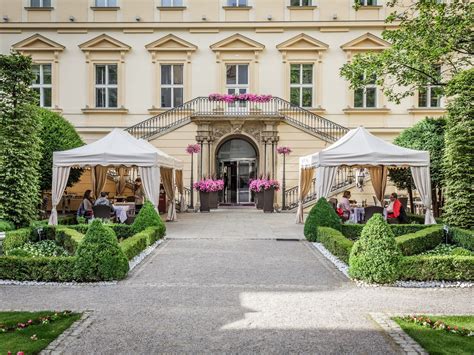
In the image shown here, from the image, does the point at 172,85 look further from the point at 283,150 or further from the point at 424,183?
the point at 424,183

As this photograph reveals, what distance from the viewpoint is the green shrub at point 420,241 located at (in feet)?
36.0

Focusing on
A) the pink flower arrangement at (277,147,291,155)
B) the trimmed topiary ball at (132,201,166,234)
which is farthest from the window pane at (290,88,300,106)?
the trimmed topiary ball at (132,201,166,234)

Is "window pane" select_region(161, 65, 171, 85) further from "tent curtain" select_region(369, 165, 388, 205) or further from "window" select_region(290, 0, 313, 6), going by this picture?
"tent curtain" select_region(369, 165, 388, 205)

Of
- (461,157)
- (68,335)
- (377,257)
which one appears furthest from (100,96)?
(68,335)

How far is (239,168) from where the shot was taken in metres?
26.6

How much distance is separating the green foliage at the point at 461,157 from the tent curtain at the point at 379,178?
667cm

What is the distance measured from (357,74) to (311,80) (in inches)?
411

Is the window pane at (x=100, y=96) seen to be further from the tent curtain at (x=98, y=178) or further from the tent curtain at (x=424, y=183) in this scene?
the tent curtain at (x=424, y=183)

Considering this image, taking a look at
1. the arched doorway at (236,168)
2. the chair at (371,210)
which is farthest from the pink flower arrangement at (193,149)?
the chair at (371,210)

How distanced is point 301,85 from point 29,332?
2293 cm

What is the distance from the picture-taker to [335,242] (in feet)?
35.6

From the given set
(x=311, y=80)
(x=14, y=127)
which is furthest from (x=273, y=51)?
(x=14, y=127)

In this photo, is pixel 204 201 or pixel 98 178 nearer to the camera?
pixel 98 178

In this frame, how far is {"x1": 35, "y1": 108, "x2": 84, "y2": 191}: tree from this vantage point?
59.6ft
